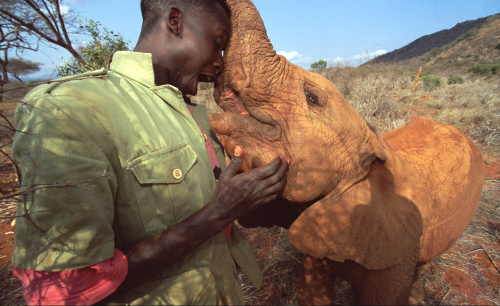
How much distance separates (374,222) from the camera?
1.69 m

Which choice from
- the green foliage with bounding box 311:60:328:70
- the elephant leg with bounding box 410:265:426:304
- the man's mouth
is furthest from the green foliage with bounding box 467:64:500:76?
the man's mouth

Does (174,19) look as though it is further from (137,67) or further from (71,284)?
(71,284)

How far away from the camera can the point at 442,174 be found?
8.71ft

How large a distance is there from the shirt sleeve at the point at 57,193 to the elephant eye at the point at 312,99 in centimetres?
124

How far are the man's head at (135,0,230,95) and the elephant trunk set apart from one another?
3.7 inches

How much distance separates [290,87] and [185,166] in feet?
2.67

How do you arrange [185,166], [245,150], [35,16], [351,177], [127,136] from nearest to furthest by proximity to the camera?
[127,136]
[185,166]
[245,150]
[351,177]
[35,16]

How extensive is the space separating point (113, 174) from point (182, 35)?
97 centimetres

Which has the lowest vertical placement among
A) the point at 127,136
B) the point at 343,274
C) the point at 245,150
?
the point at 343,274

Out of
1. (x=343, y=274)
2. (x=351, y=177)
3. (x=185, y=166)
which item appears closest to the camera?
(x=185, y=166)

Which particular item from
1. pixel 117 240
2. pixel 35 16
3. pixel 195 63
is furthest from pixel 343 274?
pixel 35 16

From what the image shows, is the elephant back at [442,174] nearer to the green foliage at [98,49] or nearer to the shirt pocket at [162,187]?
the shirt pocket at [162,187]

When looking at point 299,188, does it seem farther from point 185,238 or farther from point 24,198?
point 24,198

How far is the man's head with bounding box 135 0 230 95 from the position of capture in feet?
5.28
